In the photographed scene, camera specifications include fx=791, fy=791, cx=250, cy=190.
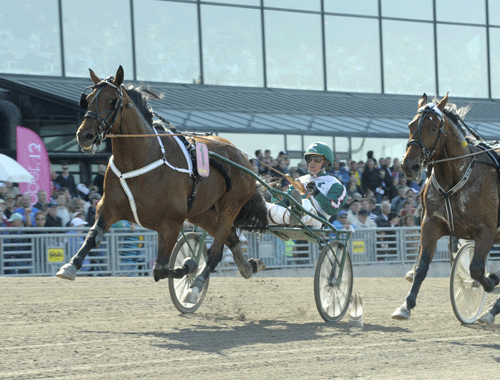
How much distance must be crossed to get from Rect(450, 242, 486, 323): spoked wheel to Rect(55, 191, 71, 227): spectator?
6.31 meters

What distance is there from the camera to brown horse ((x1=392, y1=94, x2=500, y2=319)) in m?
6.90

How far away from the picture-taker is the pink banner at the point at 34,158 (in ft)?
41.0

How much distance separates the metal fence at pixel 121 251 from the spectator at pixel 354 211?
27 cm

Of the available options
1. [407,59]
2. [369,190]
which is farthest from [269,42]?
[369,190]

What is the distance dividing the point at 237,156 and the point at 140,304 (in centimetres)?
174

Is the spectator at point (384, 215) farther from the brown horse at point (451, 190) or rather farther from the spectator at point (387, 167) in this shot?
the brown horse at point (451, 190)

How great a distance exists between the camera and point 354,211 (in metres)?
13.9

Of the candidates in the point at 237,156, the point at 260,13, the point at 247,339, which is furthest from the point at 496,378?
the point at 260,13

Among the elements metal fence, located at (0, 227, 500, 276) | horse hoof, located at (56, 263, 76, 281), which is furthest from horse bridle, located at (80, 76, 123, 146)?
metal fence, located at (0, 227, 500, 276)

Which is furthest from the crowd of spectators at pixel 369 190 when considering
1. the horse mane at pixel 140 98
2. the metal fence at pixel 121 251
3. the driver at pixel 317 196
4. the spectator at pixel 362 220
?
the horse mane at pixel 140 98

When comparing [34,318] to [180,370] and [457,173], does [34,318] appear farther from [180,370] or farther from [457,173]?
[457,173]

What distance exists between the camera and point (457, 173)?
7078mm

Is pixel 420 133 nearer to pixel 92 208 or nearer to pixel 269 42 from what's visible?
pixel 92 208

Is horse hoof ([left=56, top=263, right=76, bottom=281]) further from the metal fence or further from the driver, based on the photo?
the metal fence
